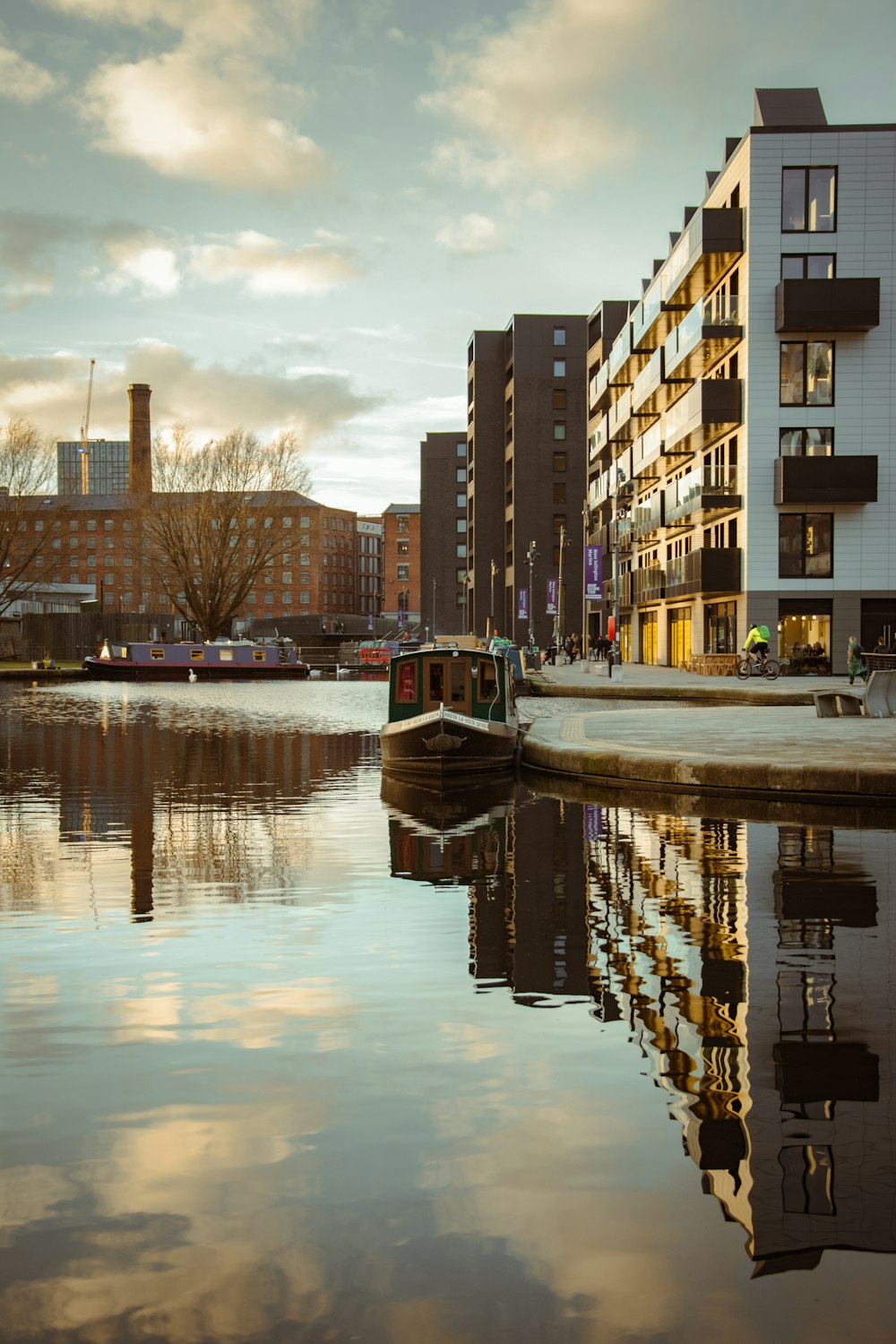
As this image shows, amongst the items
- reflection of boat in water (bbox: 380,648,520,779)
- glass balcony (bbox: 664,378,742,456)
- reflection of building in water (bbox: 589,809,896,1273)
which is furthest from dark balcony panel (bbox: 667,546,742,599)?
reflection of building in water (bbox: 589,809,896,1273)

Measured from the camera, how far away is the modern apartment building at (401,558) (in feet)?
595

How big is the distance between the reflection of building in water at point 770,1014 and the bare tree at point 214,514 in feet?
203

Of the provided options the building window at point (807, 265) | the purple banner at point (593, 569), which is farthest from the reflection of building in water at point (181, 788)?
the purple banner at point (593, 569)

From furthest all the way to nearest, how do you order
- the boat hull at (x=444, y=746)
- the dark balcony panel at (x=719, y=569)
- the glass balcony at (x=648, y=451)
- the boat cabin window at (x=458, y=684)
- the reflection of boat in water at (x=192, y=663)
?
the reflection of boat in water at (x=192, y=663) → the glass balcony at (x=648, y=451) → the dark balcony panel at (x=719, y=569) → the boat cabin window at (x=458, y=684) → the boat hull at (x=444, y=746)

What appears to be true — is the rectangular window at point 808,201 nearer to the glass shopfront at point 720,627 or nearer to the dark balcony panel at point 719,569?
the dark balcony panel at point 719,569

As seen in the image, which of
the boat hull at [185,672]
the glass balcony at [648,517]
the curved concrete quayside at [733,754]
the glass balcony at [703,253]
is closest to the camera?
the curved concrete quayside at [733,754]

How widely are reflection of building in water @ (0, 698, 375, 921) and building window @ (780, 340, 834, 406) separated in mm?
27375

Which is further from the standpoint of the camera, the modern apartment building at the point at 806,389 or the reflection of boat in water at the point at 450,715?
the modern apartment building at the point at 806,389

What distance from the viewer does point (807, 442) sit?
49.5 meters

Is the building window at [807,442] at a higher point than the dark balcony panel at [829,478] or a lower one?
higher

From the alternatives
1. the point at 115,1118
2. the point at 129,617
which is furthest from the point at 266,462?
the point at 115,1118

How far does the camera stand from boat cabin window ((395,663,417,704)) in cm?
2250

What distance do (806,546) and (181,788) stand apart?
1429 inches

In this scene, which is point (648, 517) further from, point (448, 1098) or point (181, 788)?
point (448, 1098)
